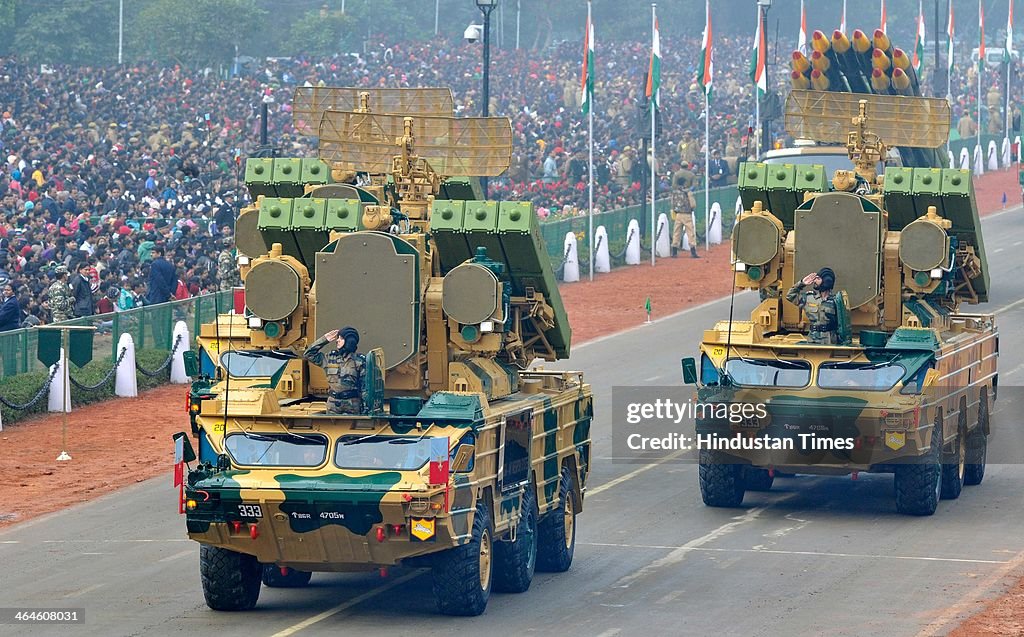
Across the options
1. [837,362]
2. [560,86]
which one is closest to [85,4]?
[560,86]

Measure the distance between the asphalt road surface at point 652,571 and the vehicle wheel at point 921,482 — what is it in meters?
0.18

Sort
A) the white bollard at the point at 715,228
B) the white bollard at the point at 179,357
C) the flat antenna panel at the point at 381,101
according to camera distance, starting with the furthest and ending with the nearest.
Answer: the white bollard at the point at 715,228 < the white bollard at the point at 179,357 < the flat antenna panel at the point at 381,101

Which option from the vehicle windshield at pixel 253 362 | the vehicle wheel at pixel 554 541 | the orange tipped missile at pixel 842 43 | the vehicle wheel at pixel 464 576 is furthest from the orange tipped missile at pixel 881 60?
the vehicle wheel at pixel 464 576

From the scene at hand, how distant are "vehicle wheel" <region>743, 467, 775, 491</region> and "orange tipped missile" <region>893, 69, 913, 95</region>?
16.1 metres

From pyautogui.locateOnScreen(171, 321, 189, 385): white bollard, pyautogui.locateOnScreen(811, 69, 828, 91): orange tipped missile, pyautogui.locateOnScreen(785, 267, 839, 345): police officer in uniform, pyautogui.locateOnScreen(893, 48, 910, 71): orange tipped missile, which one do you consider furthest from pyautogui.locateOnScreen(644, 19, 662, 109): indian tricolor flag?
pyautogui.locateOnScreen(785, 267, 839, 345): police officer in uniform

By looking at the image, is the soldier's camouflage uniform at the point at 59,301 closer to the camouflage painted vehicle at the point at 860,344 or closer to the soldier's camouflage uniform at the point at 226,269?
the soldier's camouflage uniform at the point at 226,269

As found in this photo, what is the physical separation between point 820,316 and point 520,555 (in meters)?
6.36

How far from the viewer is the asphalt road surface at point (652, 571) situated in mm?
18250

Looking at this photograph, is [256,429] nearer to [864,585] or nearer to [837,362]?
[864,585]

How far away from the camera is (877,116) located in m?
29.1

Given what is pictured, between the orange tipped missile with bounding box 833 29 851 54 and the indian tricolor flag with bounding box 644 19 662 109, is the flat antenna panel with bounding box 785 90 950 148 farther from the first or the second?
the indian tricolor flag with bounding box 644 19 662 109

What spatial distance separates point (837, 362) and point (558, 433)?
4226mm

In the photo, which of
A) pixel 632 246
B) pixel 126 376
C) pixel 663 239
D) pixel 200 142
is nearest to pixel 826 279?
pixel 126 376

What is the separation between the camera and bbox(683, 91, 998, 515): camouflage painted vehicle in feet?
77.4
